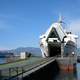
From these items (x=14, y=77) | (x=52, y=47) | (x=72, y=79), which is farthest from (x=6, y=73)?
(x=52, y=47)

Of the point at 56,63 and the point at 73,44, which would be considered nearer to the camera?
the point at 56,63

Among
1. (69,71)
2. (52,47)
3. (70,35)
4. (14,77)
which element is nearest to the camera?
(14,77)

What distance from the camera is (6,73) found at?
21.7m

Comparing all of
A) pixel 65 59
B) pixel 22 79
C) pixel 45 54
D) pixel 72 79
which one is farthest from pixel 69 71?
pixel 22 79

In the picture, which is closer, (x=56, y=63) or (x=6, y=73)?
(x=6, y=73)

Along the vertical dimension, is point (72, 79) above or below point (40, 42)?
below

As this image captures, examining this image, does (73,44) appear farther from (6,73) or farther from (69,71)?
(6,73)

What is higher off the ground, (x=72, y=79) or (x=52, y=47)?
(x=52, y=47)

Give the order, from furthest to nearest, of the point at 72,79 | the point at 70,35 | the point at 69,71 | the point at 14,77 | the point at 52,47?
the point at 52,47 < the point at 70,35 < the point at 69,71 < the point at 72,79 < the point at 14,77

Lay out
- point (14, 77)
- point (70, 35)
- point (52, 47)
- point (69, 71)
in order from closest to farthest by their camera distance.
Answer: point (14, 77) → point (69, 71) → point (70, 35) → point (52, 47)

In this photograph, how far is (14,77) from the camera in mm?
21172

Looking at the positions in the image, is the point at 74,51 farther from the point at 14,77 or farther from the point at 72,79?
the point at 14,77

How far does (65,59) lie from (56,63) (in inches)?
82.0

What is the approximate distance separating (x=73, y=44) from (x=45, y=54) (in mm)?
7470
